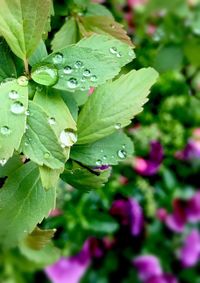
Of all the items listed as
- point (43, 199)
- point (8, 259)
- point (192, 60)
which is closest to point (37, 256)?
point (8, 259)

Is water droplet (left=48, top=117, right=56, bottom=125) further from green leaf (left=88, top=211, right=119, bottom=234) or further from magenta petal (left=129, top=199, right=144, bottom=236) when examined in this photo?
magenta petal (left=129, top=199, right=144, bottom=236)

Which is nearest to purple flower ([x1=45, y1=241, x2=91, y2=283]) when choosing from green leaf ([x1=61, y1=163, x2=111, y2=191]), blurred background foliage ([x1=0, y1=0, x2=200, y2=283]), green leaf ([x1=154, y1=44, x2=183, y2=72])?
blurred background foliage ([x1=0, y1=0, x2=200, y2=283])

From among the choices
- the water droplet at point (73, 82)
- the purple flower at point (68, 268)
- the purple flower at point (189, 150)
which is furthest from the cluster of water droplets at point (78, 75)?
the purple flower at point (189, 150)

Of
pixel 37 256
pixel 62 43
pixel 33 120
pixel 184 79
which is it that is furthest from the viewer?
pixel 184 79

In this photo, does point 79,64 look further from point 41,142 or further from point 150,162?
point 150,162

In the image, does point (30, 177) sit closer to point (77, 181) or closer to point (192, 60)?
point (77, 181)

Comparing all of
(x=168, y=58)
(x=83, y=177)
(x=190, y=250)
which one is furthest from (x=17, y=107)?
(x=190, y=250)
